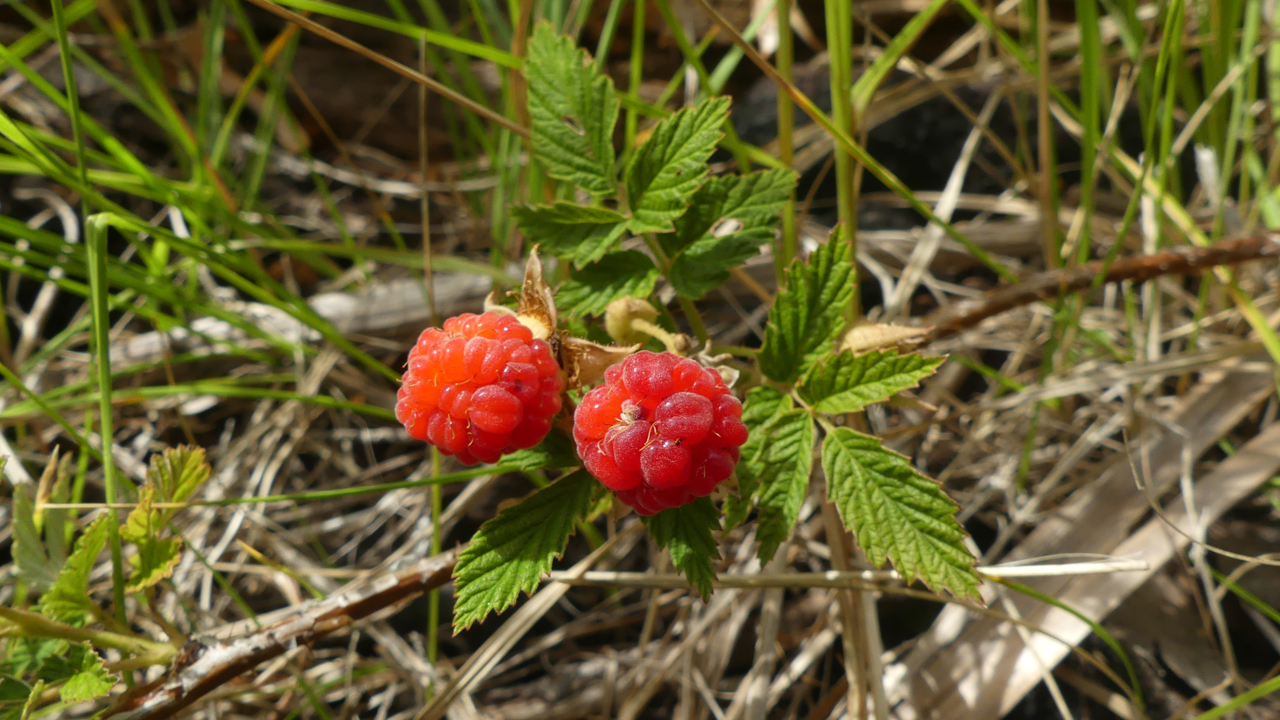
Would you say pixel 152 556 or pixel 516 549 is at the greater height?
pixel 516 549

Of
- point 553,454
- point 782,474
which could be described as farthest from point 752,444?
point 553,454

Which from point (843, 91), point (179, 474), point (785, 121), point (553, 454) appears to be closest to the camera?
point (553, 454)

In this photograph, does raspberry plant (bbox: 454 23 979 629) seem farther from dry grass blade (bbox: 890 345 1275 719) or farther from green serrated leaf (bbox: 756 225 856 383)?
dry grass blade (bbox: 890 345 1275 719)

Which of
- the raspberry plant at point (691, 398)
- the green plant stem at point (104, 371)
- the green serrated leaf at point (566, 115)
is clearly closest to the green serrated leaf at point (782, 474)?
the raspberry plant at point (691, 398)

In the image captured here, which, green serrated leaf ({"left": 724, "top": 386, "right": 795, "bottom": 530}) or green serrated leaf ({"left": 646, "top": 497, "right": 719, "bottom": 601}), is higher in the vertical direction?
green serrated leaf ({"left": 724, "top": 386, "right": 795, "bottom": 530})

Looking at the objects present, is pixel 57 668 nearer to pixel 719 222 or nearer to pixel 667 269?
pixel 667 269

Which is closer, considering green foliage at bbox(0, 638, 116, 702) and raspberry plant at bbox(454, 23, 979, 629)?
raspberry plant at bbox(454, 23, 979, 629)

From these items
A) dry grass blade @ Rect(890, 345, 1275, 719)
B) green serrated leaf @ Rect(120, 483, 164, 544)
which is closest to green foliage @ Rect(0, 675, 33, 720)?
green serrated leaf @ Rect(120, 483, 164, 544)
